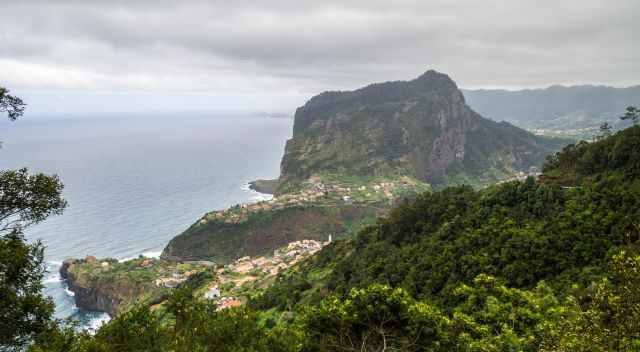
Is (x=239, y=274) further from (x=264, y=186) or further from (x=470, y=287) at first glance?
(x=264, y=186)

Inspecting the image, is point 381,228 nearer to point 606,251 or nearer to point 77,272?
point 606,251

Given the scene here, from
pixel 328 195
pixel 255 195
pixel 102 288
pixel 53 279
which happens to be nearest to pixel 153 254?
pixel 53 279

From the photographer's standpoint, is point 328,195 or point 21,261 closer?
point 21,261

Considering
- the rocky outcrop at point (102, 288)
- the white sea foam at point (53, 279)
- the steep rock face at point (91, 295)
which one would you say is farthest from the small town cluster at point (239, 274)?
the white sea foam at point (53, 279)

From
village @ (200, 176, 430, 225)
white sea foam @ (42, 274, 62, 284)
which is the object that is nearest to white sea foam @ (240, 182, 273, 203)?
village @ (200, 176, 430, 225)

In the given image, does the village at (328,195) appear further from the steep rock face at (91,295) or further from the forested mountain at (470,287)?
the forested mountain at (470,287)

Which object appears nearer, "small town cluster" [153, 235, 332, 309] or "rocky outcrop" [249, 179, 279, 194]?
"small town cluster" [153, 235, 332, 309]

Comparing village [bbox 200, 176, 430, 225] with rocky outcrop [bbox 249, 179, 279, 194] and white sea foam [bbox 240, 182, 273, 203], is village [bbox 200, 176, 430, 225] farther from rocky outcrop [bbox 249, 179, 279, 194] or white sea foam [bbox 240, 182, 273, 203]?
white sea foam [bbox 240, 182, 273, 203]

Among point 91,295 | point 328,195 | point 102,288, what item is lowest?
point 91,295

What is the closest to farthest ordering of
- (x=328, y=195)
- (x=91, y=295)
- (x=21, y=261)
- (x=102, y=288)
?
(x=21, y=261) < (x=102, y=288) < (x=91, y=295) < (x=328, y=195)
